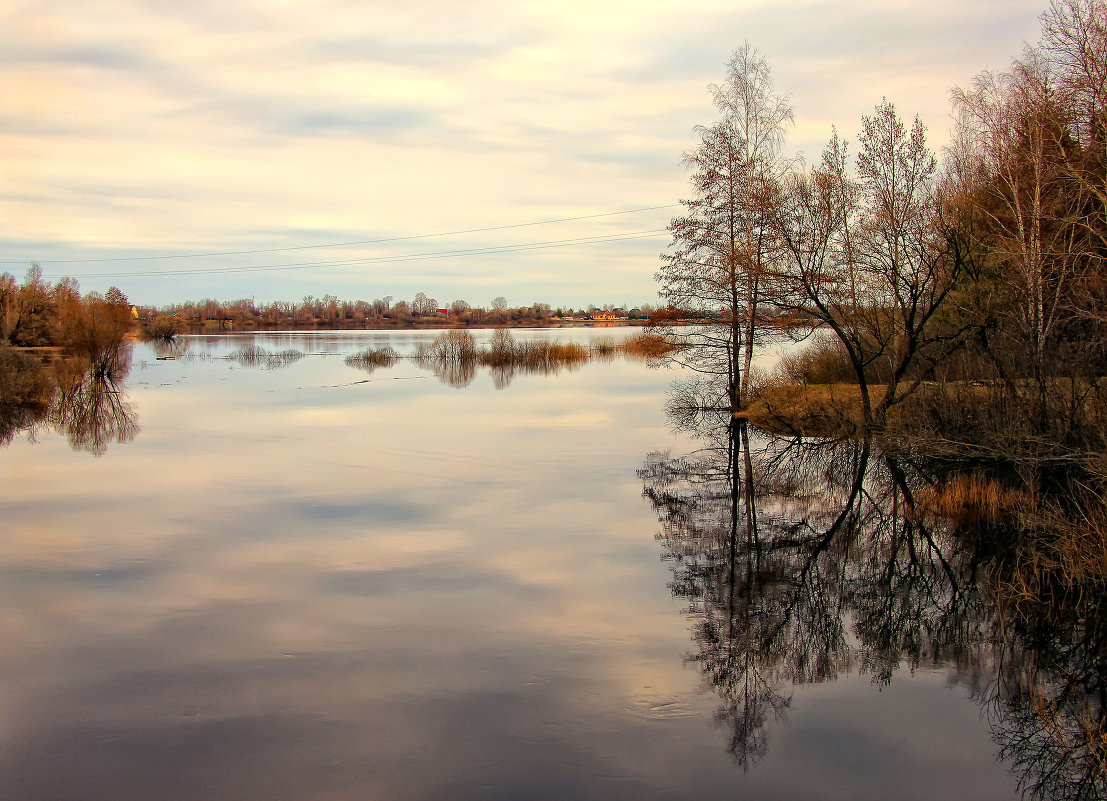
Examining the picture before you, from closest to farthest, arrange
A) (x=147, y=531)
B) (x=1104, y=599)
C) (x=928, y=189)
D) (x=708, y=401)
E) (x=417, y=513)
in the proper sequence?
(x=1104, y=599) → (x=147, y=531) → (x=417, y=513) → (x=928, y=189) → (x=708, y=401)

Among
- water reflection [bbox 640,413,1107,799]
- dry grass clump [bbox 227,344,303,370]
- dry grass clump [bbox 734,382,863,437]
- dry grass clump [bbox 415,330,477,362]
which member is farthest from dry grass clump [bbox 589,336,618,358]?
water reflection [bbox 640,413,1107,799]

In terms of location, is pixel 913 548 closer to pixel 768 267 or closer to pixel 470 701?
pixel 470 701

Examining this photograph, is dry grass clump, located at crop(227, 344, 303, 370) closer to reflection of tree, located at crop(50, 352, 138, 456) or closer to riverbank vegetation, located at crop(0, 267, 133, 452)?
riverbank vegetation, located at crop(0, 267, 133, 452)

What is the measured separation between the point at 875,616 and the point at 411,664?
5714 millimetres

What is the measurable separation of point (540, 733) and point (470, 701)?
906mm

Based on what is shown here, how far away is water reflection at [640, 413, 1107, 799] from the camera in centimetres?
759

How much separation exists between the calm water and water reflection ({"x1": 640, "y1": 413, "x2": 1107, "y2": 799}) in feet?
0.31

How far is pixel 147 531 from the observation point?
14.2 metres

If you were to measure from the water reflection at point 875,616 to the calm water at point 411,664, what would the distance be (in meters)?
0.10

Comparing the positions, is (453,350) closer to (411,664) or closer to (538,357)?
(538,357)

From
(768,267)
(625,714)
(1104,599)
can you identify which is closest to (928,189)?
(768,267)

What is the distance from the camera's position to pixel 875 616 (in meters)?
10.4

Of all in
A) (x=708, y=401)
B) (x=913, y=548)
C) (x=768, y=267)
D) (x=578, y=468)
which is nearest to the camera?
(x=913, y=548)

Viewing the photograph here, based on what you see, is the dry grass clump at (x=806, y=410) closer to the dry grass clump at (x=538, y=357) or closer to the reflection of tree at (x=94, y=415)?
the reflection of tree at (x=94, y=415)
